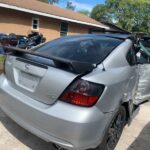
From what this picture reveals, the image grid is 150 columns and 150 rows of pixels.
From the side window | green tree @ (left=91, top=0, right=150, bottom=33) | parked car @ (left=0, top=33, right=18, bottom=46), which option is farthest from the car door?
green tree @ (left=91, top=0, right=150, bottom=33)

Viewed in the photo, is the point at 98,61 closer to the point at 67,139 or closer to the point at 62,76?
the point at 62,76

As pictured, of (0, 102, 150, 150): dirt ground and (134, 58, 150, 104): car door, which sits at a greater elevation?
(134, 58, 150, 104): car door

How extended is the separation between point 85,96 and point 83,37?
161 cm

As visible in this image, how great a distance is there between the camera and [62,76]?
109 inches

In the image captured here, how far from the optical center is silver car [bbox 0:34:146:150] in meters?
2.71

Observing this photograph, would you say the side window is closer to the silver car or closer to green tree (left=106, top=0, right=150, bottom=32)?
the silver car

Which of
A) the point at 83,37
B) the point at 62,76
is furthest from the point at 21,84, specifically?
the point at 83,37

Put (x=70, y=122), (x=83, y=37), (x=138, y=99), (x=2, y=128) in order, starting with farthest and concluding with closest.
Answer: (x=138, y=99), (x=83, y=37), (x=2, y=128), (x=70, y=122)

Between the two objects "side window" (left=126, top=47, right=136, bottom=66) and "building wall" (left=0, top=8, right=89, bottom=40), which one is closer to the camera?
"side window" (left=126, top=47, right=136, bottom=66)

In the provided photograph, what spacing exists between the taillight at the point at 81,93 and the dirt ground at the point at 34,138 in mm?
1028

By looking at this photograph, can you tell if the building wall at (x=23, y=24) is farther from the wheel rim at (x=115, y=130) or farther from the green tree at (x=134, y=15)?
the green tree at (x=134, y=15)

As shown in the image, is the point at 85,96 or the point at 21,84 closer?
the point at 85,96

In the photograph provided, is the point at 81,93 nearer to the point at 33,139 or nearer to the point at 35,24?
the point at 33,139

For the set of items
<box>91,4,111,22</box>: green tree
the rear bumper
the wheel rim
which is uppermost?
the rear bumper
